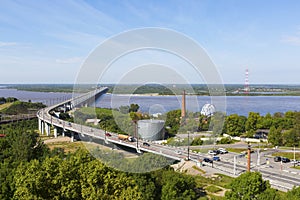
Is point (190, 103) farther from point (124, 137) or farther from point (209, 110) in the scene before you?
point (124, 137)

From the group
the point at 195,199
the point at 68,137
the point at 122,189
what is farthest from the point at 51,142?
the point at 122,189

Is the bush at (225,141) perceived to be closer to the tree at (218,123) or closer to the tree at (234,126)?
the tree at (234,126)

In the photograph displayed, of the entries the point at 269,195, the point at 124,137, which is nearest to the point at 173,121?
the point at 124,137

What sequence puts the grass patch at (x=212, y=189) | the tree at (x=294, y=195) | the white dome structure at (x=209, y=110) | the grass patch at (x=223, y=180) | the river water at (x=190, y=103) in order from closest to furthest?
the tree at (x=294, y=195), the white dome structure at (x=209, y=110), the river water at (x=190, y=103), the grass patch at (x=212, y=189), the grass patch at (x=223, y=180)

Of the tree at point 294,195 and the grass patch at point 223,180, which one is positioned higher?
the tree at point 294,195

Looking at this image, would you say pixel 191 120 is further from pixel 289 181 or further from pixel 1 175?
pixel 1 175

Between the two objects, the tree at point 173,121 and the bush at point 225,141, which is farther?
the bush at point 225,141

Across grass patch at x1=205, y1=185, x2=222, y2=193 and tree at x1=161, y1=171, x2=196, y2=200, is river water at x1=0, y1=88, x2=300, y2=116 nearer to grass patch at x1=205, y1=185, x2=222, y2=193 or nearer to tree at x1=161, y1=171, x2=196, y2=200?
tree at x1=161, y1=171, x2=196, y2=200

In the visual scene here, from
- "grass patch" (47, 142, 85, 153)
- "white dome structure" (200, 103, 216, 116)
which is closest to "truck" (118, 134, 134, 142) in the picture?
"white dome structure" (200, 103, 216, 116)

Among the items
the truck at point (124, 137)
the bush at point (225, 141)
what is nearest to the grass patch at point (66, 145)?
the truck at point (124, 137)
